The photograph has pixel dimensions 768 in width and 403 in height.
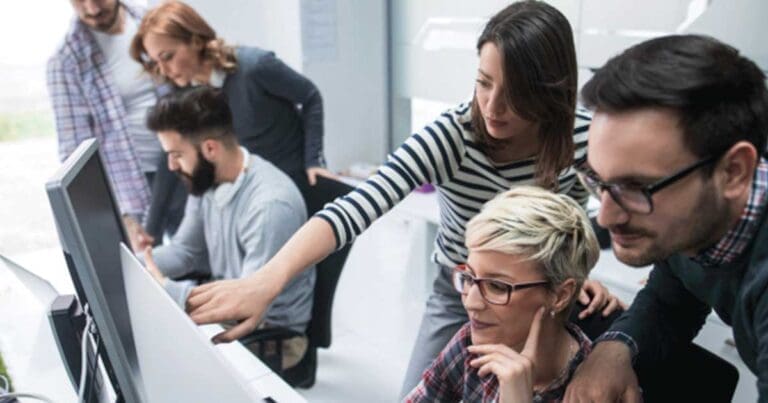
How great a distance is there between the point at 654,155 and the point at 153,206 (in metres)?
1.95

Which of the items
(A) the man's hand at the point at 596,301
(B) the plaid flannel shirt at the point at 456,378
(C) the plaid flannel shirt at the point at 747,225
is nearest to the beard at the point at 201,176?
(B) the plaid flannel shirt at the point at 456,378

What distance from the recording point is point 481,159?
4.38 feet

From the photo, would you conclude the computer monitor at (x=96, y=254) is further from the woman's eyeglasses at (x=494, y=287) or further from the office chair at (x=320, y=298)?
the office chair at (x=320, y=298)

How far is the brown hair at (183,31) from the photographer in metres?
2.02

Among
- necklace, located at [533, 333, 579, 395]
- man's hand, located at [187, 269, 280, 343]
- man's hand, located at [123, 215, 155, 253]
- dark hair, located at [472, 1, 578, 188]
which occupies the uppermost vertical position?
dark hair, located at [472, 1, 578, 188]

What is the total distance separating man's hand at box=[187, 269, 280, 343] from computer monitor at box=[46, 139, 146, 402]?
123mm

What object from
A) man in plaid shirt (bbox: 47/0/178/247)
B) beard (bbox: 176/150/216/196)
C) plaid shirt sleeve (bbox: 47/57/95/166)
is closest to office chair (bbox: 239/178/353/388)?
beard (bbox: 176/150/216/196)

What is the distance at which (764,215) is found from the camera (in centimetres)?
82

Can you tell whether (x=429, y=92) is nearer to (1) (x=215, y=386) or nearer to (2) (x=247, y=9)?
(2) (x=247, y=9)

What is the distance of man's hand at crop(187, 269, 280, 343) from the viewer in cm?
98

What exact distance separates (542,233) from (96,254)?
2.33 feet

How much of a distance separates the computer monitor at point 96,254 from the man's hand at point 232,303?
123 millimetres

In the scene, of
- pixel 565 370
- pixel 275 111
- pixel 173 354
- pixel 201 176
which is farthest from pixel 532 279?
pixel 275 111

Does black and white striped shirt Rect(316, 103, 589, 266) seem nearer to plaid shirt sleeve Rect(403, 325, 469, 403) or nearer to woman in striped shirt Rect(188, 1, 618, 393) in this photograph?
woman in striped shirt Rect(188, 1, 618, 393)
